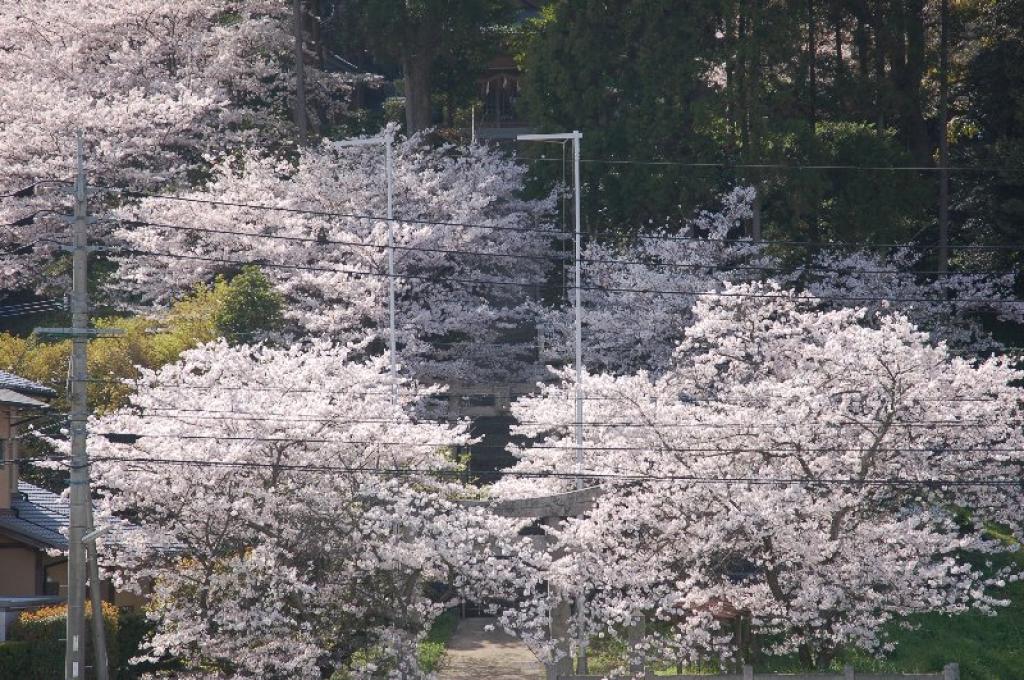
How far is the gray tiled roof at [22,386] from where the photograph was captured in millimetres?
29891

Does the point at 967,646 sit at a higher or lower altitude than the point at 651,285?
lower

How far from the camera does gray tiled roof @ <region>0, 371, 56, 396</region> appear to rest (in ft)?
98.1

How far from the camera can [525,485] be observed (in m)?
27.2

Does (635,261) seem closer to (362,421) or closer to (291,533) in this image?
(362,421)

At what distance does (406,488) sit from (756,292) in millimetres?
10823

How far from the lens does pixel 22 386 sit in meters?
30.1

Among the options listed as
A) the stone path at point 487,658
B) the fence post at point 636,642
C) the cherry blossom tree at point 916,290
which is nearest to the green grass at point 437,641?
the stone path at point 487,658

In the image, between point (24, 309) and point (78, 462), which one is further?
point (24, 309)

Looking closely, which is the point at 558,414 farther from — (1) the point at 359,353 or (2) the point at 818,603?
(1) the point at 359,353

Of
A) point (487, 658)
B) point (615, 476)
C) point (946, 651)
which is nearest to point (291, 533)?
point (615, 476)

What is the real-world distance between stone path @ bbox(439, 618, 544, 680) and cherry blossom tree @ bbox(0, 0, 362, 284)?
17386 millimetres

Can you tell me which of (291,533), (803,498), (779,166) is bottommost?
(291,533)

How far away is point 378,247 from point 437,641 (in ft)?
34.1

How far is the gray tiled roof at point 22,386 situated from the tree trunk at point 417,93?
51.7 ft
